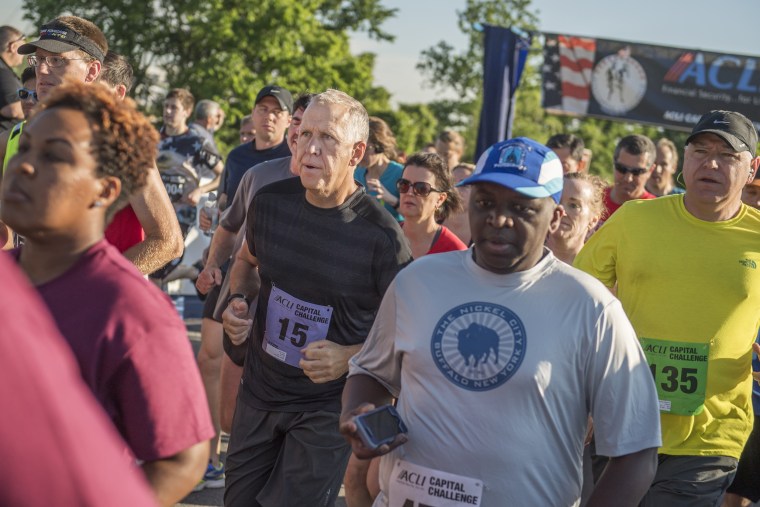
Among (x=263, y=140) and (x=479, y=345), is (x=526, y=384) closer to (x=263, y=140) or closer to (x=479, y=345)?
(x=479, y=345)

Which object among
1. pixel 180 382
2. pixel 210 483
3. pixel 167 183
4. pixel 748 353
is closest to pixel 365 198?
pixel 748 353

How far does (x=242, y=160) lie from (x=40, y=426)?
658cm

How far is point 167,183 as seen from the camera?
962cm

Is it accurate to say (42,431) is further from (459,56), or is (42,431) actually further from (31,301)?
(459,56)

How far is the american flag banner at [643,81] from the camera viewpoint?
17.0m

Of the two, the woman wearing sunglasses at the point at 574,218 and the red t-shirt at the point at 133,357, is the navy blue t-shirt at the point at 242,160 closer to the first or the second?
the woman wearing sunglasses at the point at 574,218

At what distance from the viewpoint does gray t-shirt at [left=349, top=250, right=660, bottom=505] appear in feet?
9.18

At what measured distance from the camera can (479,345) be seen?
2.84 meters

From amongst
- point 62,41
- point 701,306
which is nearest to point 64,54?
point 62,41

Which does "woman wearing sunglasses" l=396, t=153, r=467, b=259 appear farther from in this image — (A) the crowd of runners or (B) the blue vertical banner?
(B) the blue vertical banner

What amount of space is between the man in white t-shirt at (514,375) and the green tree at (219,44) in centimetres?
3294

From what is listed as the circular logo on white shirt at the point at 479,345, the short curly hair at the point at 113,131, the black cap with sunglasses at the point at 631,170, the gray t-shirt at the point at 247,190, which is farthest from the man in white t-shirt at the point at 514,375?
the black cap with sunglasses at the point at 631,170

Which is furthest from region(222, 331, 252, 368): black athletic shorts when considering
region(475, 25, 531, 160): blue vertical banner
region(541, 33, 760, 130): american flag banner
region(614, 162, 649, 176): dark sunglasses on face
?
region(541, 33, 760, 130): american flag banner

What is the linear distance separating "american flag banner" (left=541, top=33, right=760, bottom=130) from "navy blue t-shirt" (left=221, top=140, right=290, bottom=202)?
34.2 feet
